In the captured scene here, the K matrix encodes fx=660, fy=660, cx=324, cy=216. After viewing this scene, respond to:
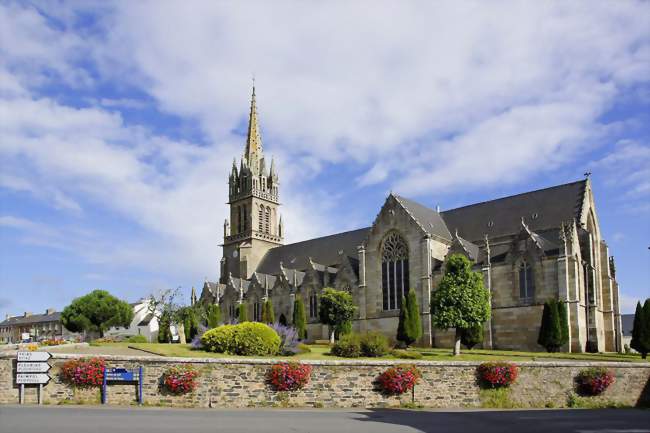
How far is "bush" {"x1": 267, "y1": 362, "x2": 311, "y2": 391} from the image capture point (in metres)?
26.3

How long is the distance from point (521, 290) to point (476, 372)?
23.6 metres

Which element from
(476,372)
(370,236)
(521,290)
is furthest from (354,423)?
(370,236)

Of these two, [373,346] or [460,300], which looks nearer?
[373,346]

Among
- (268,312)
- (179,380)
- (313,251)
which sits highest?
(313,251)

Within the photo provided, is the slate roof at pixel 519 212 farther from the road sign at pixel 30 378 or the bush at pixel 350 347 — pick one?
the road sign at pixel 30 378

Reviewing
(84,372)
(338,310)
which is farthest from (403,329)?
(84,372)

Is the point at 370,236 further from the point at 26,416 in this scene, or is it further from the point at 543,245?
the point at 26,416

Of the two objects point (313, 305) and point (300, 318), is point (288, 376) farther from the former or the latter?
point (313, 305)

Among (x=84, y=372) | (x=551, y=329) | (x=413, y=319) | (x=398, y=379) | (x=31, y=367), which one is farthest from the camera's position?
(x=413, y=319)

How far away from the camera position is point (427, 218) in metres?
60.5

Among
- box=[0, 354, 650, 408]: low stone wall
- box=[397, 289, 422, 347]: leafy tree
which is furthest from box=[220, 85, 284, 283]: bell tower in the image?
box=[0, 354, 650, 408]: low stone wall

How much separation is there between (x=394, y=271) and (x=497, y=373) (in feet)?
98.5

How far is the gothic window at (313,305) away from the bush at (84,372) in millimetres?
42927

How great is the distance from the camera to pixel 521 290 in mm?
50469
